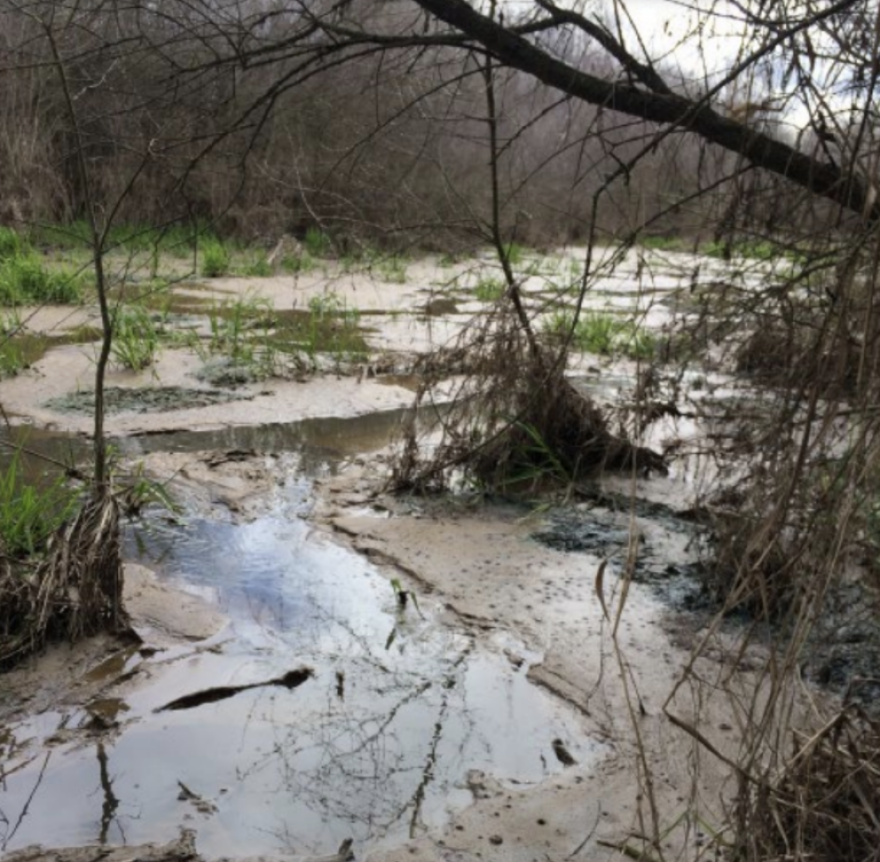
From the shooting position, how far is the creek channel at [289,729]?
2555 millimetres

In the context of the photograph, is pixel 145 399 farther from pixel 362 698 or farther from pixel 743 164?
pixel 743 164

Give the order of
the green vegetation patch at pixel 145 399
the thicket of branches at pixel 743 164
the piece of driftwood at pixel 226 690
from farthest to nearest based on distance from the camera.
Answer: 1. the green vegetation patch at pixel 145 399
2. the piece of driftwood at pixel 226 690
3. the thicket of branches at pixel 743 164

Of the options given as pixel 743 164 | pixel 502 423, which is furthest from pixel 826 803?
pixel 502 423

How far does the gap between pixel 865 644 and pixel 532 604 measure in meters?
1.09

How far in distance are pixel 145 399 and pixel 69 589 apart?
316 centimetres

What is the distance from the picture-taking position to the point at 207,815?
256cm

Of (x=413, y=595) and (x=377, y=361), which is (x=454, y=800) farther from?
(x=377, y=361)

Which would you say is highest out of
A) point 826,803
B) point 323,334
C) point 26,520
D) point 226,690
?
point 826,803

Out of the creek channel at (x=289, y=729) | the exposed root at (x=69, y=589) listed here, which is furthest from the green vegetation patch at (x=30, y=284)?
the exposed root at (x=69, y=589)

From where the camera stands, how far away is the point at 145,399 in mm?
6336

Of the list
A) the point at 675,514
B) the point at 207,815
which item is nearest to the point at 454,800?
the point at 207,815

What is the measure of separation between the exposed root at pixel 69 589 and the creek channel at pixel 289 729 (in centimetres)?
17

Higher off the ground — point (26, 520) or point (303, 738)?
point (26, 520)

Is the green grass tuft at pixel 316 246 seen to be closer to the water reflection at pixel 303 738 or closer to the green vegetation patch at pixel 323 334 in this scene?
the green vegetation patch at pixel 323 334
